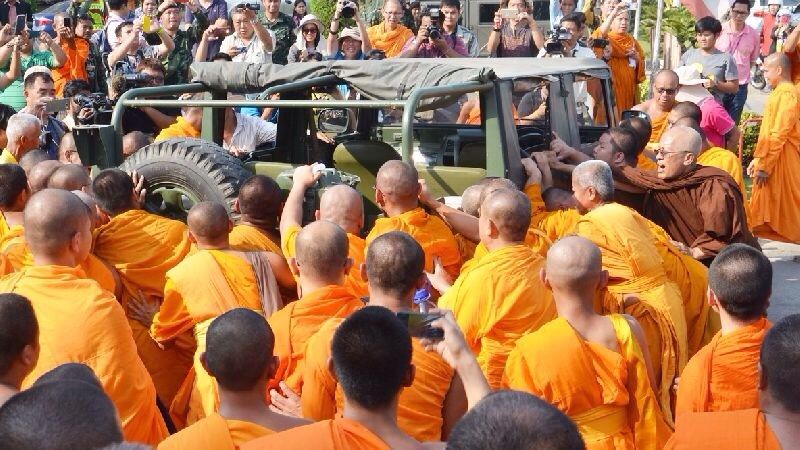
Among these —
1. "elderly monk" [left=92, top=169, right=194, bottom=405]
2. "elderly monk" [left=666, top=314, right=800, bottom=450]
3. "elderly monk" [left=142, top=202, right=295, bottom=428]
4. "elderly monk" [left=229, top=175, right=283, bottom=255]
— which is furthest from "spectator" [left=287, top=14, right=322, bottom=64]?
"elderly monk" [left=666, top=314, right=800, bottom=450]

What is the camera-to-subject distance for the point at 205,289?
16.0ft

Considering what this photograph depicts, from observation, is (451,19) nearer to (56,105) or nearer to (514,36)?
(514,36)

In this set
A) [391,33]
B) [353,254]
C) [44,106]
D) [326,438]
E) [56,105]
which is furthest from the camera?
[391,33]

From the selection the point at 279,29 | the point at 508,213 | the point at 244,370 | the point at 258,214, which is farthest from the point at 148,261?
the point at 279,29

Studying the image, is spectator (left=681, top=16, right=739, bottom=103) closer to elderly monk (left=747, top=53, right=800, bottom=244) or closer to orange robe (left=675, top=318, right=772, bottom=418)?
elderly monk (left=747, top=53, right=800, bottom=244)

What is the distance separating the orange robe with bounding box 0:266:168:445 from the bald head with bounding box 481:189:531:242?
65.2 inches

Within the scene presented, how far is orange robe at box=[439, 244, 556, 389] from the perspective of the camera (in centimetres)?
457

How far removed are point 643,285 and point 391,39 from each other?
23.7 ft

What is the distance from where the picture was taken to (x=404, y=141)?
5582 mm

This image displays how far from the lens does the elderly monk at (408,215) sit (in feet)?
18.0

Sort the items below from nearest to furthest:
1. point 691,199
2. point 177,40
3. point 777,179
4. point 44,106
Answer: point 691,199
point 44,106
point 777,179
point 177,40

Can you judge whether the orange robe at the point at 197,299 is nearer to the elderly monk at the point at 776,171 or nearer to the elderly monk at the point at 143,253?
the elderly monk at the point at 143,253

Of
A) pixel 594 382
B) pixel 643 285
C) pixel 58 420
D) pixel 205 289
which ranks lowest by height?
pixel 643 285

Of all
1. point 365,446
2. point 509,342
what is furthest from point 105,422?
point 509,342
